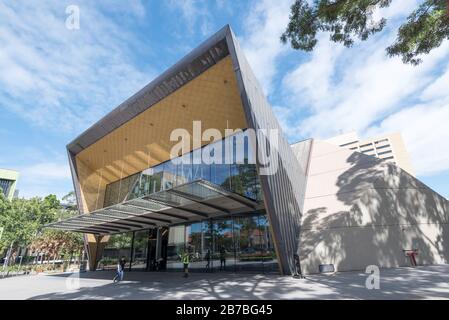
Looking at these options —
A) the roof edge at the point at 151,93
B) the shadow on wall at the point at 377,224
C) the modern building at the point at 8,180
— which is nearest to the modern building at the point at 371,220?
the shadow on wall at the point at 377,224

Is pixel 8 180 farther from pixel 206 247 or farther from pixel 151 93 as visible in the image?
pixel 151 93

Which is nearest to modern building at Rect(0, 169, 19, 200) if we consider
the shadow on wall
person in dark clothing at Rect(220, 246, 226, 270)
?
person in dark clothing at Rect(220, 246, 226, 270)

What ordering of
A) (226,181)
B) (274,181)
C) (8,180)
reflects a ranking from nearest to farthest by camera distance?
(274,181), (226,181), (8,180)

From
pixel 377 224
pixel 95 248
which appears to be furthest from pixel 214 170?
pixel 95 248

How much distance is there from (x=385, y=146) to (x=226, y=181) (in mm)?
92710

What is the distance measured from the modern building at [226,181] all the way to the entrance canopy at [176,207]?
67mm

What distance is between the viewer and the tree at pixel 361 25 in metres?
7.76

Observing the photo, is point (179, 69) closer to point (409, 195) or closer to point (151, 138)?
point (151, 138)

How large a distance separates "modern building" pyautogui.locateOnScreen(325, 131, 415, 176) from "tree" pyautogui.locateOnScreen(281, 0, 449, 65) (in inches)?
3302

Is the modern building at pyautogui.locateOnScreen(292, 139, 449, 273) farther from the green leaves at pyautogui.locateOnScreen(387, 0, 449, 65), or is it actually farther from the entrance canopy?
the green leaves at pyautogui.locateOnScreen(387, 0, 449, 65)

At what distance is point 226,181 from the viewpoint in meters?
16.2

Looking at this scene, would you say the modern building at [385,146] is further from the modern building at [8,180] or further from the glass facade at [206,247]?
the modern building at [8,180]

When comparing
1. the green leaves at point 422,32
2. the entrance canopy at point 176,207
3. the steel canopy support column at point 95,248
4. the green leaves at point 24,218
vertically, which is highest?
the green leaves at point 422,32

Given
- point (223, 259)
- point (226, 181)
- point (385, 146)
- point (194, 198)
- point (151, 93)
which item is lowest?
point (223, 259)
